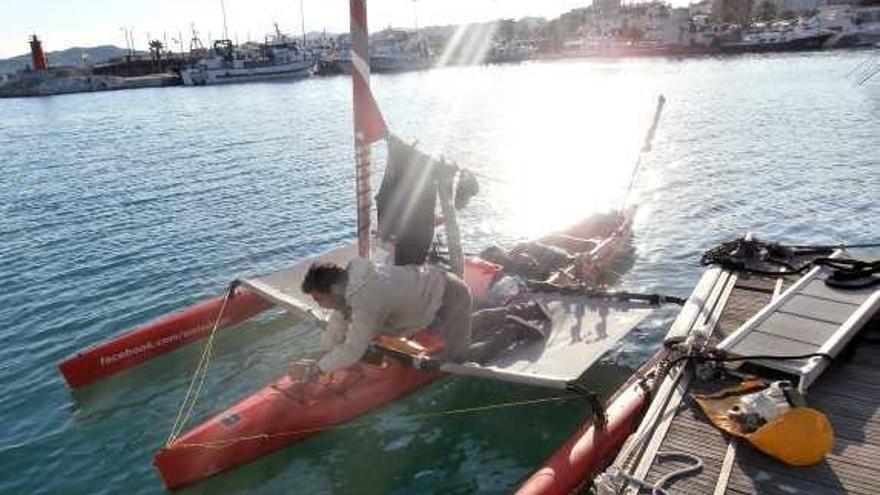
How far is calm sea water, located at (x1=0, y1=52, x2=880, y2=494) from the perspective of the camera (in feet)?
34.3

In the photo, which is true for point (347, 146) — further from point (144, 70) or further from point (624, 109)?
point (144, 70)

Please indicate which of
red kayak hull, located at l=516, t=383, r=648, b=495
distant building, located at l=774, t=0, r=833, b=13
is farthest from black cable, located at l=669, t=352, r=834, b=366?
distant building, located at l=774, t=0, r=833, b=13

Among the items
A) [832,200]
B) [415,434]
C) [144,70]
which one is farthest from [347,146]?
[144,70]

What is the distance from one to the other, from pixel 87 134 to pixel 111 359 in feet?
155

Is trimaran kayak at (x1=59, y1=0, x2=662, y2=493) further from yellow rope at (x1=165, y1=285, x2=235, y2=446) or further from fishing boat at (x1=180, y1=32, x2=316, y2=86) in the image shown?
fishing boat at (x1=180, y1=32, x2=316, y2=86)

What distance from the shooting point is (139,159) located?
3794 centimetres

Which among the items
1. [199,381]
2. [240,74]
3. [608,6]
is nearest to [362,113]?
[199,381]

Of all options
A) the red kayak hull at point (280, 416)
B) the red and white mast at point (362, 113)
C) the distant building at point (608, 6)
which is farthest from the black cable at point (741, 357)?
the distant building at point (608, 6)

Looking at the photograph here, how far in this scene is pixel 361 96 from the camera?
10953 millimetres

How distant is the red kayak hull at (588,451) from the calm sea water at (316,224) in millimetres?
1471

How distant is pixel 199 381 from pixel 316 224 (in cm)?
1141

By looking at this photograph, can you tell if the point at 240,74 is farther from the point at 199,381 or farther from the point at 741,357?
the point at 741,357

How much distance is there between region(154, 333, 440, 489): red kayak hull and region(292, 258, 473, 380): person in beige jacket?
490 millimetres

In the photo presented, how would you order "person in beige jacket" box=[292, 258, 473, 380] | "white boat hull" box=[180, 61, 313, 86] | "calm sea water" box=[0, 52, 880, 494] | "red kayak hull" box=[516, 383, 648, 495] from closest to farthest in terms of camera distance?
"red kayak hull" box=[516, 383, 648, 495], "person in beige jacket" box=[292, 258, 473, 380], "calm sea water" box=[0, 52, 880, 494], "white boat hull" box=[180, 61, 313, 86]
